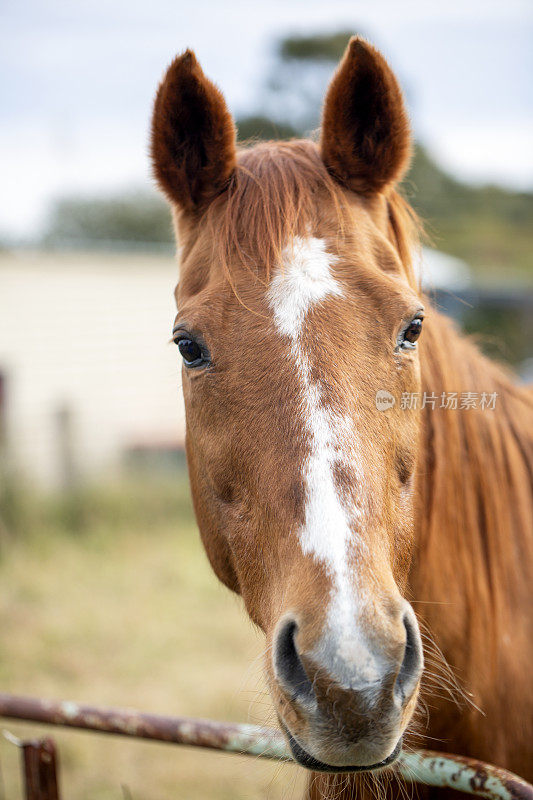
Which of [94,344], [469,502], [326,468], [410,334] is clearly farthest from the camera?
[94,344]

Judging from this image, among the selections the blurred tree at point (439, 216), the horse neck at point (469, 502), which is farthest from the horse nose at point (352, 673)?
the blurred tree at point (439, 216)

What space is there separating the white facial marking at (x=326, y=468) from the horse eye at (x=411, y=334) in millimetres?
227

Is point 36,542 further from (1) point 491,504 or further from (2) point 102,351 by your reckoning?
(1) point 491,504

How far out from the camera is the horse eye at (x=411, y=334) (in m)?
1.74

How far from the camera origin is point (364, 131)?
6.84ft

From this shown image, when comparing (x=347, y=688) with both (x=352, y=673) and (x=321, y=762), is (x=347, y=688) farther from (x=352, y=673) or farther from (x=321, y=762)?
(x=321, y=762)

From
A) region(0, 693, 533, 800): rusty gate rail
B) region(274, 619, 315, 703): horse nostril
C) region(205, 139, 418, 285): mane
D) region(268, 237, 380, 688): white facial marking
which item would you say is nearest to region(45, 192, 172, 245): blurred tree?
region(205, 139, 418, 285): mane

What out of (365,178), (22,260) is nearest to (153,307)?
(22,260)

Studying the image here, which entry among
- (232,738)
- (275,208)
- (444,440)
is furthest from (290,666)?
(275,208)

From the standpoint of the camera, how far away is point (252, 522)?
164 centimetres

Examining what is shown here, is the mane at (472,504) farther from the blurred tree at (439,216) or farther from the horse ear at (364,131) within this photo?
the blurred tree at (439,216)

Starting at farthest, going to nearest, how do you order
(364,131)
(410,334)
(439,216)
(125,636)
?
1. (439,216)
2. (125,636)
3. (364,131)
4. (410,334)

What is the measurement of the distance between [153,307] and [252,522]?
531 inches

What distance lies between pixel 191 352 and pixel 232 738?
1131 mm
